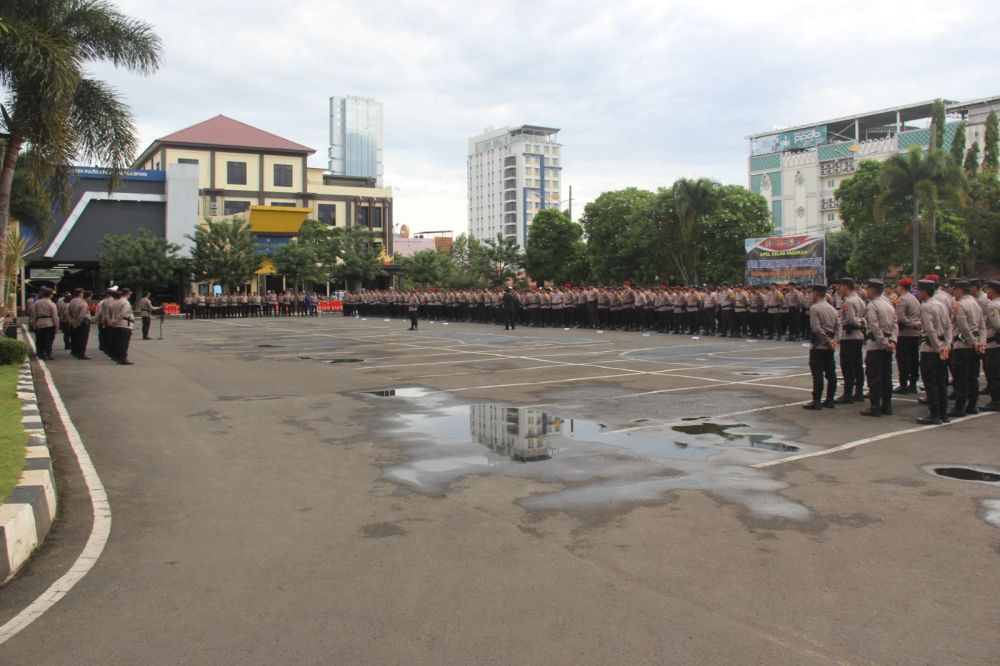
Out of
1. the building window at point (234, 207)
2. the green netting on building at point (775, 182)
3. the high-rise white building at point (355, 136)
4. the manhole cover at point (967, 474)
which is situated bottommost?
the manhole cover at point (967, 474)

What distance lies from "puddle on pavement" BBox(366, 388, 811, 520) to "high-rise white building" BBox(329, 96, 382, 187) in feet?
526

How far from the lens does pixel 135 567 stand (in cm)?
517

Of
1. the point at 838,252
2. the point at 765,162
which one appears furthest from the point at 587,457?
the point at 765,162

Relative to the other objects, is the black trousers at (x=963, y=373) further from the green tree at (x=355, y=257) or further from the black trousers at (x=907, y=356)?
the green tree at (x=355, y=257)

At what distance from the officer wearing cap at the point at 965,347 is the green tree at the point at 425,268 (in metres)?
57.9

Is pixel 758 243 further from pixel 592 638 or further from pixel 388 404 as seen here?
pixel 592 638

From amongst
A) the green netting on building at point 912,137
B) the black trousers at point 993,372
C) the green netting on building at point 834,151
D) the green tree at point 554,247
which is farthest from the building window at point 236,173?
the black trousers at point 993,372

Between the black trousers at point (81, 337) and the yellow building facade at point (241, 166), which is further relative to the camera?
the yellow building facade at point (241, 166)

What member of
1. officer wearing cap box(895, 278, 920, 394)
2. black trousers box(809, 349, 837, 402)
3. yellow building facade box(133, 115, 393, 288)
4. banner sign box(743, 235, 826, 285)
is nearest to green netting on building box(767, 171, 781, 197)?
yellow building facade box(133, 115, 393, 288)

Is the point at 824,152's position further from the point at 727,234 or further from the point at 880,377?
the point at 880,377

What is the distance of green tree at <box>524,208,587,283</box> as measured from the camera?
66.6m

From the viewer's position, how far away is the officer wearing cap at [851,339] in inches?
455

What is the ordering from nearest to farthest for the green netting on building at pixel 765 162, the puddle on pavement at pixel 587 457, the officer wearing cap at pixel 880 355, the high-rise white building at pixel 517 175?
the puddle on pavement at pixel 587 457, the officer wearing cap at pixel 880 355, the green netting on building at pixel 765 162, the high-rise white building at pixel 517 175

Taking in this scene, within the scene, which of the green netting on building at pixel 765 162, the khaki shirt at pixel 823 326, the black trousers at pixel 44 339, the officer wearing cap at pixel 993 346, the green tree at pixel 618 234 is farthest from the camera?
the green netting on building at pixel 765 162
